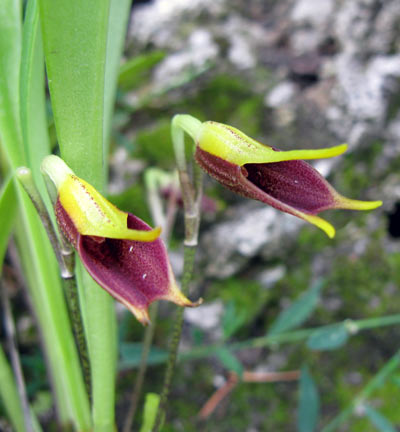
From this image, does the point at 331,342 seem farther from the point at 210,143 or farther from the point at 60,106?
the point at 60,106

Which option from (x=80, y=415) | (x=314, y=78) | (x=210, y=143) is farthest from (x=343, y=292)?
(x=210, y=143)

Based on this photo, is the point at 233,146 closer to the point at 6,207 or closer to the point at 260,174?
the point at 260,174

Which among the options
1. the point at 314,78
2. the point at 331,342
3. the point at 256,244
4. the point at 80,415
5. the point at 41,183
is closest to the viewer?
the point at 41,183

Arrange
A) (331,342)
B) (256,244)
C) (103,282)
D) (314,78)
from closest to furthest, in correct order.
A: (103,282), (331,342), (256,244), (314,78)

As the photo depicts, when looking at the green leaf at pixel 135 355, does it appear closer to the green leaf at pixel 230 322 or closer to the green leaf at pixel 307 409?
the green leaf at pixel 230 322

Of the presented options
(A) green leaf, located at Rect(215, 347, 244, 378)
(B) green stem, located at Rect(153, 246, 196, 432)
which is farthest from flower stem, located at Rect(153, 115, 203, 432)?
(A) green leaf, located at Rect(215, 347, 244, 378)

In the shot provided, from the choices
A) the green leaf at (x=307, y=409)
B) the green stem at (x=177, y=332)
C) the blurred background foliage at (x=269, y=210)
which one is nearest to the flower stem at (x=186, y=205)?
the green stem at (x=177, y=332)

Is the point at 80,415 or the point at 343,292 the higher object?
the point at 80,415

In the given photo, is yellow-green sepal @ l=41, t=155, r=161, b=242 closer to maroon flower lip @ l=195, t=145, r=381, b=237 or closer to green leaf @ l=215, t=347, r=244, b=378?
maroon flower lip @ l=195, t=145, r=381, b=237
